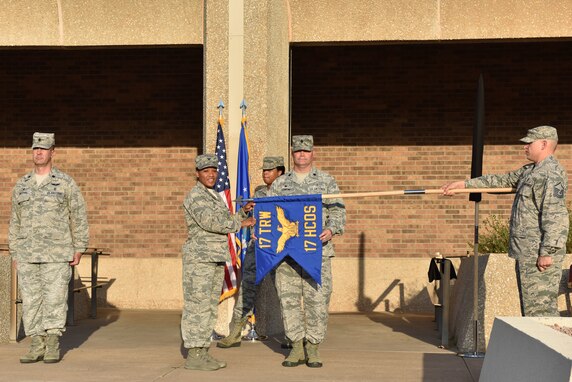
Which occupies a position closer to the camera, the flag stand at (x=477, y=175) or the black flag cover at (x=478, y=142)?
the flag stand at (x=477, y=175)

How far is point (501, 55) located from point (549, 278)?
7.92 meters

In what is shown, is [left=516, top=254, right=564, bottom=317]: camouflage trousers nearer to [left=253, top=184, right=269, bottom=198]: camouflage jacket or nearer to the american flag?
[left=253, top=184, right=269, bottom=198]: camouflage jacket

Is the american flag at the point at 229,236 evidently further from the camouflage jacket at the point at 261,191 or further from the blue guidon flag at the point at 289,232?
the blue guidon flag at the point at 289,232

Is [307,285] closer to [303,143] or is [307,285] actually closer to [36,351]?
[303,143]

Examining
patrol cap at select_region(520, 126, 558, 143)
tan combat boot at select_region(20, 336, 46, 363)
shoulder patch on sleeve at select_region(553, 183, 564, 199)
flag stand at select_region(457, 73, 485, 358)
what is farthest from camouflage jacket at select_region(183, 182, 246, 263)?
shoulder patch on sleeve at select_region(553, 183, 564, 199)

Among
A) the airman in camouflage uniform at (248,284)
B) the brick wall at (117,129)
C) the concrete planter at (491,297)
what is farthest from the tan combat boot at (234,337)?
the brick wall at (117,129)

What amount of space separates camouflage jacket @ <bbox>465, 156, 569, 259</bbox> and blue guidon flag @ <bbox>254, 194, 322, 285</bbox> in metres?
1.73

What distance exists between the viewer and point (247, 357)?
10.6 meters

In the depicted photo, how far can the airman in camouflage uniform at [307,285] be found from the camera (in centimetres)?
983

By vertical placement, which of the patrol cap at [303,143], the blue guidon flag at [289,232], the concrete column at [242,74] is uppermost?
the concrete column at [242,74]

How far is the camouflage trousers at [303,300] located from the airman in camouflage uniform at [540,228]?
1.78 metres

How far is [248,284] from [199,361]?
83.0 inches

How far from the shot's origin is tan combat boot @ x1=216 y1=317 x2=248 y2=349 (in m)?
11.4

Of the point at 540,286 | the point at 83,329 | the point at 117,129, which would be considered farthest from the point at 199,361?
the point at 117,129
